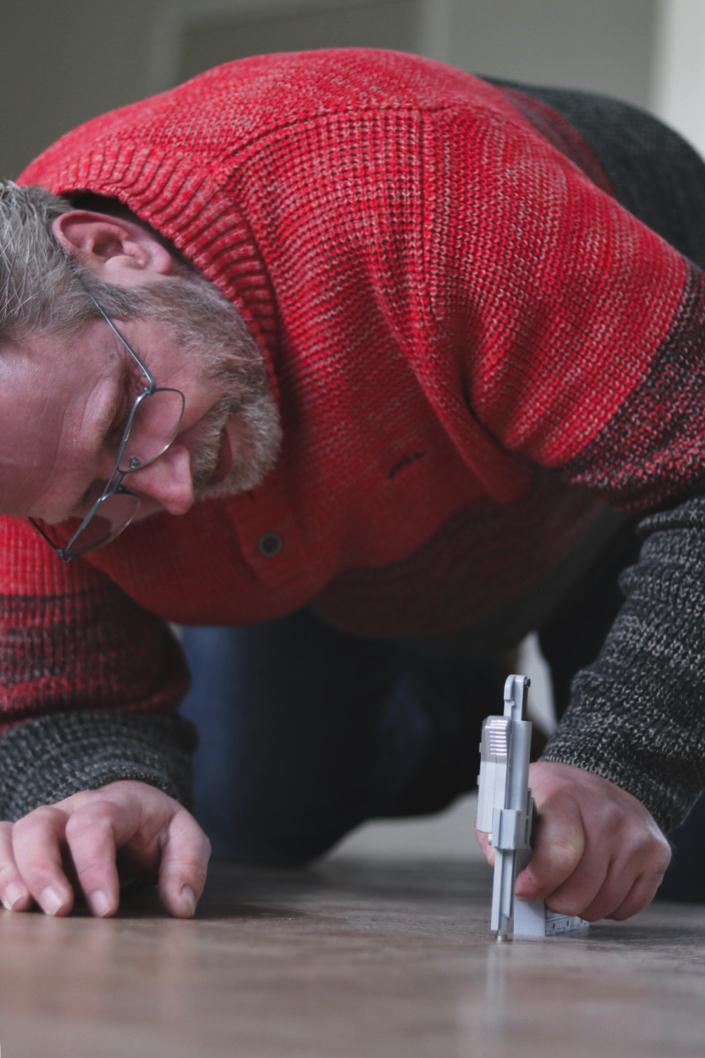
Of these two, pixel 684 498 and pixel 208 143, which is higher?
pixel 208 143

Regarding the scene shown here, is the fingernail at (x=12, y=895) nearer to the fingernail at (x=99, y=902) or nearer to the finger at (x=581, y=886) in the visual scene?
the fingernail at (x=99, y=902)

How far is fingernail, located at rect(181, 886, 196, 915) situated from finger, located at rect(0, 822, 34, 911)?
101mm

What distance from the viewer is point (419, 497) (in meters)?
1.17

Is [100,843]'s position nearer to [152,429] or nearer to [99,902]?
[99,902]

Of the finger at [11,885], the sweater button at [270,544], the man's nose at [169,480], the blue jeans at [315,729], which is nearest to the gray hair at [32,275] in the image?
the man's nose at [169,480]

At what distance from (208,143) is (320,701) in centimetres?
93

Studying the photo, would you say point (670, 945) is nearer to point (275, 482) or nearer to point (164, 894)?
point (164, 894)

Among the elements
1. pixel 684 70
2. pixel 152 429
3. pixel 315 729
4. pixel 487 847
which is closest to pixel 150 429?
pixel 152 429

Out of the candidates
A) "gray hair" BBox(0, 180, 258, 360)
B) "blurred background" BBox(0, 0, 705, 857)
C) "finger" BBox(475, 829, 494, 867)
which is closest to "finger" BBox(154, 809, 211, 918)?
"finger" BBox(475, 829, 494, 867)

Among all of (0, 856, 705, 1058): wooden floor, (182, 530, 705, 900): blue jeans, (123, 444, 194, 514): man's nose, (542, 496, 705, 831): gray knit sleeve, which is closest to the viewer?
(0, 856, 705, 1058): wooden floor

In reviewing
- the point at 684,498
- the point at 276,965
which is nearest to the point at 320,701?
the point at 684,498

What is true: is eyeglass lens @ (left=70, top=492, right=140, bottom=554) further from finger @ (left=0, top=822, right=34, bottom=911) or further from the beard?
finger @ (left=0, top=822, right=34, bottom=911)

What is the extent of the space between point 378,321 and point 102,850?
0.45m

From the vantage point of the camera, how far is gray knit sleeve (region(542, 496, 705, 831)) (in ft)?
2.95
